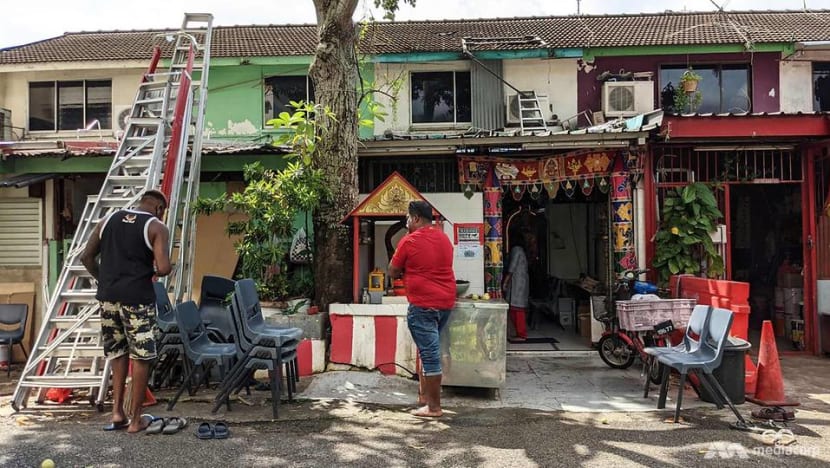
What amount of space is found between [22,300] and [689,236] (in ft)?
32.7

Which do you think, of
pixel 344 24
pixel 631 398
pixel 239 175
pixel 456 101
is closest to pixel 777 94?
pixel 456 101

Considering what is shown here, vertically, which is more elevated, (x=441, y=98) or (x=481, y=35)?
(x=481, y=35)

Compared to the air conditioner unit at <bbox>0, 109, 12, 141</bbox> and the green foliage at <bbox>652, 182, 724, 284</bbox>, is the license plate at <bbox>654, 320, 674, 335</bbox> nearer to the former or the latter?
the green foliage at <bbox>652, 182, 724, 284</bbox>

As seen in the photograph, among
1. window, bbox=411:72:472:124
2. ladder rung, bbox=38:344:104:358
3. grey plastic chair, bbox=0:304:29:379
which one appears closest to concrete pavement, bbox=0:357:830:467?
ladder rung, bbox=38:344:104:358

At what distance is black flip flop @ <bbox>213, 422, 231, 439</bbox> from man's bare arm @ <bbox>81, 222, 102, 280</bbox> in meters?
1.68

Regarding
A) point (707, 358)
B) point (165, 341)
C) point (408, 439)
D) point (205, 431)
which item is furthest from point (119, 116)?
point (707, 358)

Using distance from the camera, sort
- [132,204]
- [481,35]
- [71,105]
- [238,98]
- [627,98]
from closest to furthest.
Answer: [132,204], [627,98], [238,98], [71,105], [481,35]

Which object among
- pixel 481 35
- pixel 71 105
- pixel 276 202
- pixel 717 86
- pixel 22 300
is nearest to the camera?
pixel 276 202

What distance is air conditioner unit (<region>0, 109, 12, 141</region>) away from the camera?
10.7 m

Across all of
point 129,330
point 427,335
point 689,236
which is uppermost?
point 689,236

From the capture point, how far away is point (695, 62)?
10.0 metres

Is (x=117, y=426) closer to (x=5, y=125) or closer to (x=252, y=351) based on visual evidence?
(x=252, y=351)

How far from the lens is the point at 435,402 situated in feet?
17.4

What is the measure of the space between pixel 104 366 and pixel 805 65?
11694 mm
